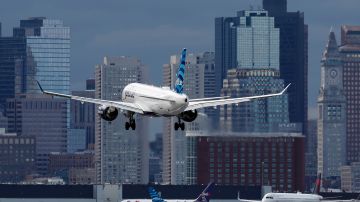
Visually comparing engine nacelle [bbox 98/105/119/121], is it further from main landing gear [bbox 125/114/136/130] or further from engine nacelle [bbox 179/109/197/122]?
engine nacelle [bbox 179/109/197/122]

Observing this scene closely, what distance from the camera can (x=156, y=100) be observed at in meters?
168

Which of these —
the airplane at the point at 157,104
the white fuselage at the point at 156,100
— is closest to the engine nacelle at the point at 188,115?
the airplane at the point at 157,104

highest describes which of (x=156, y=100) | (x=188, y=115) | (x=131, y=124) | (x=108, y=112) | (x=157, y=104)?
(x=156, y=100)

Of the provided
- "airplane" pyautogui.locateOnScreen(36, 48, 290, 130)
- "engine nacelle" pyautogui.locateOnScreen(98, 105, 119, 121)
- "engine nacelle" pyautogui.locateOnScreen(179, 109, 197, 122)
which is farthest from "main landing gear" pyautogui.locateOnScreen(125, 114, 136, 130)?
"engine nacelle" pyautogui.locateOnScreen(179, 109, 197, 122)

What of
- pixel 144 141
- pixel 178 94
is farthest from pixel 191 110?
pixel 144 141

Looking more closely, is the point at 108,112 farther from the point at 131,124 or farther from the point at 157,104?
the point at 157,104

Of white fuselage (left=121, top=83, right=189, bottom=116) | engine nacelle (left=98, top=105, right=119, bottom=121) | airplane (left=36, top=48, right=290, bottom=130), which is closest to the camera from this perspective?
white fuselage (left=121, top=83, right=189, bottom=116)

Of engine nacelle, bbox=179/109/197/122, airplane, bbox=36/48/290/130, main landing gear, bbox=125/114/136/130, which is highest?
airplane, bbox=36/48/290/130

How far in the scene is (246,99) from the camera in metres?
170

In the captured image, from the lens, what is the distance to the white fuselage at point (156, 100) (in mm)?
164500

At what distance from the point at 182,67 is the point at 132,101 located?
23.2 feet

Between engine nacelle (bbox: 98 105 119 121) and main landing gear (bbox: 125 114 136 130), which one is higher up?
engine nacelle (bbox: 98 105 119 121)

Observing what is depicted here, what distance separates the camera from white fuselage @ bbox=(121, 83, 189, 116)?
164 m

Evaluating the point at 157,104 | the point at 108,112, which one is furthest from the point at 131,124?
the point at 108,112
